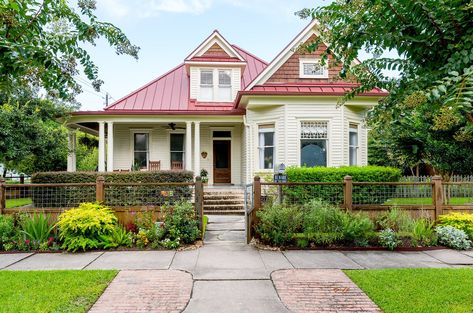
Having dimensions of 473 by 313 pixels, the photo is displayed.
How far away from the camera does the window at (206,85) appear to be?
51.5 feet

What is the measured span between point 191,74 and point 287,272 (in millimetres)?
12191

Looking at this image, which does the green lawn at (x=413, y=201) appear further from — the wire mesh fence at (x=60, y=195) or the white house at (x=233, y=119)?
the wire mesh fence at (x=60, y=195)

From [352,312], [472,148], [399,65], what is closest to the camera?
[399,65]

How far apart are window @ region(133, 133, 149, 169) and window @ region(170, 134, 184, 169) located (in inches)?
51.1

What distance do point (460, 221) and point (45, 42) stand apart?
9.37 metres

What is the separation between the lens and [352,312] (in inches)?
159

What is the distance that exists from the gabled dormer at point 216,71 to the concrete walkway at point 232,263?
9.57 meters

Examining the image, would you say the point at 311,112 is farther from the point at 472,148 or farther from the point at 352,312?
the point at 352,312

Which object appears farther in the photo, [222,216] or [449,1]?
[222,216]

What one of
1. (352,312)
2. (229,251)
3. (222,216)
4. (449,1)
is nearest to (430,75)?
(449,1)

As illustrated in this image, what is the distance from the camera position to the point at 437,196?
27.5 feet

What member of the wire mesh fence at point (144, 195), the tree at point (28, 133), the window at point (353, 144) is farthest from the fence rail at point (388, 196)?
the tree at point (28, 133)

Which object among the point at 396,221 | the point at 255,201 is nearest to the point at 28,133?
the point at 255,201

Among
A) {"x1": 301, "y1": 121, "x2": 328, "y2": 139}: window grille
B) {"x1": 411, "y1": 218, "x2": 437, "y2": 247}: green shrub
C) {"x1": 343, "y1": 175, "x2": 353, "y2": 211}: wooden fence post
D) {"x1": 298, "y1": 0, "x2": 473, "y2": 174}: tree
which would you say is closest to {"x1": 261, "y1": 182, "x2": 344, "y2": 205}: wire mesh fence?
{"x1": 343, "y1": 175, "x2": 353, "y2": 211}: wooden fence post
